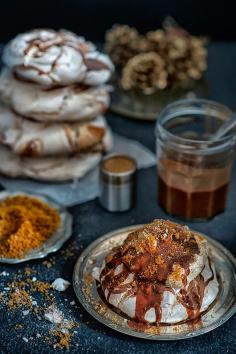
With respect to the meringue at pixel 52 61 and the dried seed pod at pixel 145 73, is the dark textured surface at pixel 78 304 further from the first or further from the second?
the meringue at pixel 52 61

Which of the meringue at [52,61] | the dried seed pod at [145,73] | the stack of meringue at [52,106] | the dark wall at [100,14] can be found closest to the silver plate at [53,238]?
the stack of meringue at [52,106]

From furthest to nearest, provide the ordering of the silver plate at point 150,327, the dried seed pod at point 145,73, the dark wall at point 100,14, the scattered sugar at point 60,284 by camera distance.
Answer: the dark wall at point 100,14 < the dried seed pod at point 145,73 < the scattered sugar at point 60,284 < the silver plate at point 150,327

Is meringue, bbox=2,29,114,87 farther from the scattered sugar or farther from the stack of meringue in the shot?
the scattered sugar

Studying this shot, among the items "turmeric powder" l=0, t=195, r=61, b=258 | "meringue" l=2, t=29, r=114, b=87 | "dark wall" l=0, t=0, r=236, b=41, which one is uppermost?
"meringue" l=2, t=29, r=114, b=87

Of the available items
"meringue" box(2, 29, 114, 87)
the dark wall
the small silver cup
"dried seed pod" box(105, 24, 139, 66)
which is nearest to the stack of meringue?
"meringue" box(2, 29, 114, 87)

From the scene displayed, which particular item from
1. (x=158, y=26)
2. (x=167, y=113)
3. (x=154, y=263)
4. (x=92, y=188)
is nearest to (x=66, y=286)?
(x=154, y=263)

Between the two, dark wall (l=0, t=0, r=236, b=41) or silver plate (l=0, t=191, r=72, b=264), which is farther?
dark wall (l=0, t=0, r=236, b=41)
